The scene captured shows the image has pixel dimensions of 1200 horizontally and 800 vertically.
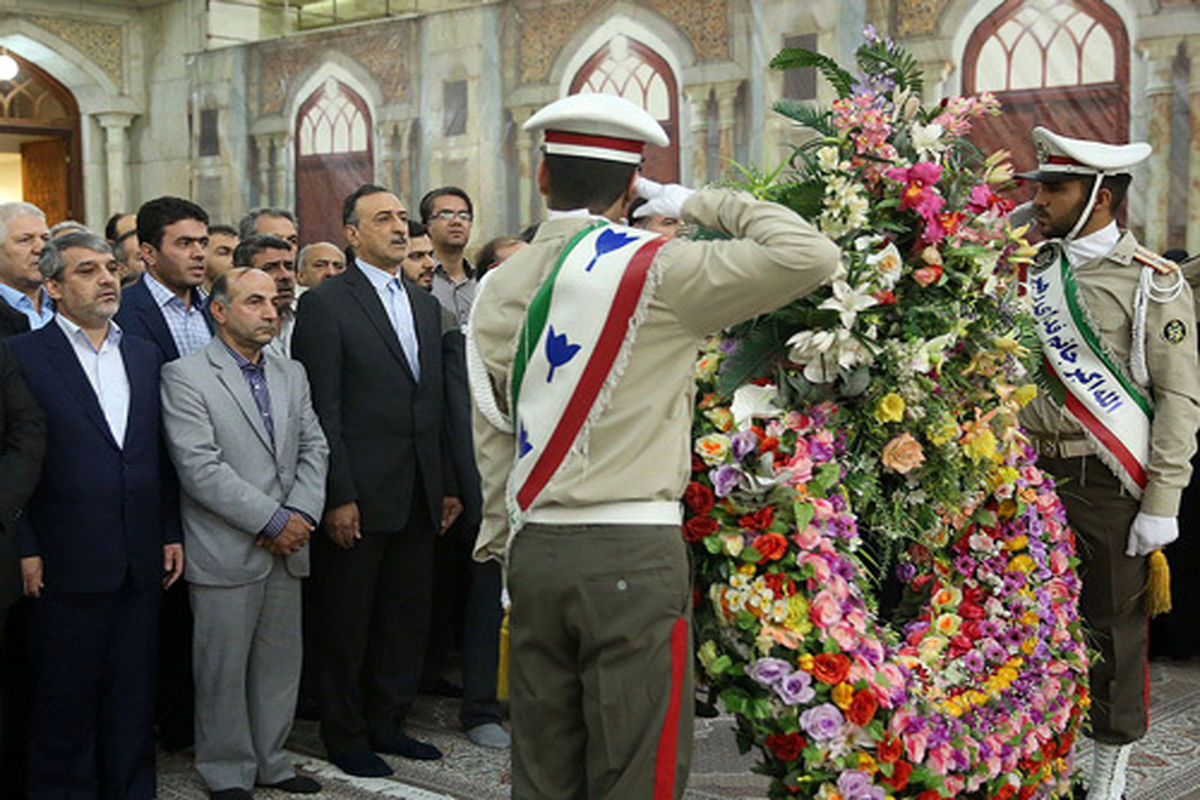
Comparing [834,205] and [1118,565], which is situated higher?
[834,205]

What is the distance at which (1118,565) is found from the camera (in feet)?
12.3

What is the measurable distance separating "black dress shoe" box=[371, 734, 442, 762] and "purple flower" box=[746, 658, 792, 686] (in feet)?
6.43

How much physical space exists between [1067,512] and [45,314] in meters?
3.25

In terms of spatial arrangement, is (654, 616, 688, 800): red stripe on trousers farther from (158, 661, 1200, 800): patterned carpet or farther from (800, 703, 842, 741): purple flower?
(158, 661, 1200, 800): patterned carpet

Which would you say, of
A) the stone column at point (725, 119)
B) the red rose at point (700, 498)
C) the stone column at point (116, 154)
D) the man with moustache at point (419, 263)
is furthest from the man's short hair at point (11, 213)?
the stone column at point (116, 154)

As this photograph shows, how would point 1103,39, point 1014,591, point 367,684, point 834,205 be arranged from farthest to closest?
point 1103,39 → point 367,684 → point 1014,591 → point 834,205

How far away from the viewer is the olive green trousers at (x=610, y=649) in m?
2.48

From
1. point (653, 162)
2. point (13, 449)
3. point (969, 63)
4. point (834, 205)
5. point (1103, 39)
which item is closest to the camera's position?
point (834, 205)

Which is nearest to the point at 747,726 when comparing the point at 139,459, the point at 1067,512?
the point at 1067,512

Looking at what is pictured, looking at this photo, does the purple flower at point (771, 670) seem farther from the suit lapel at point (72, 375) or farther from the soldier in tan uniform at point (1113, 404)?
the suit lapel at point (72, 375)

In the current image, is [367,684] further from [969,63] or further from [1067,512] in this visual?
[969,63]

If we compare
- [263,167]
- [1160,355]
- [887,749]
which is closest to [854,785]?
[887,749]

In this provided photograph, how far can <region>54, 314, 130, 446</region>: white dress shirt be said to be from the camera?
3828mm

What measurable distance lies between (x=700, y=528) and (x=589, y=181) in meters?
0.73
